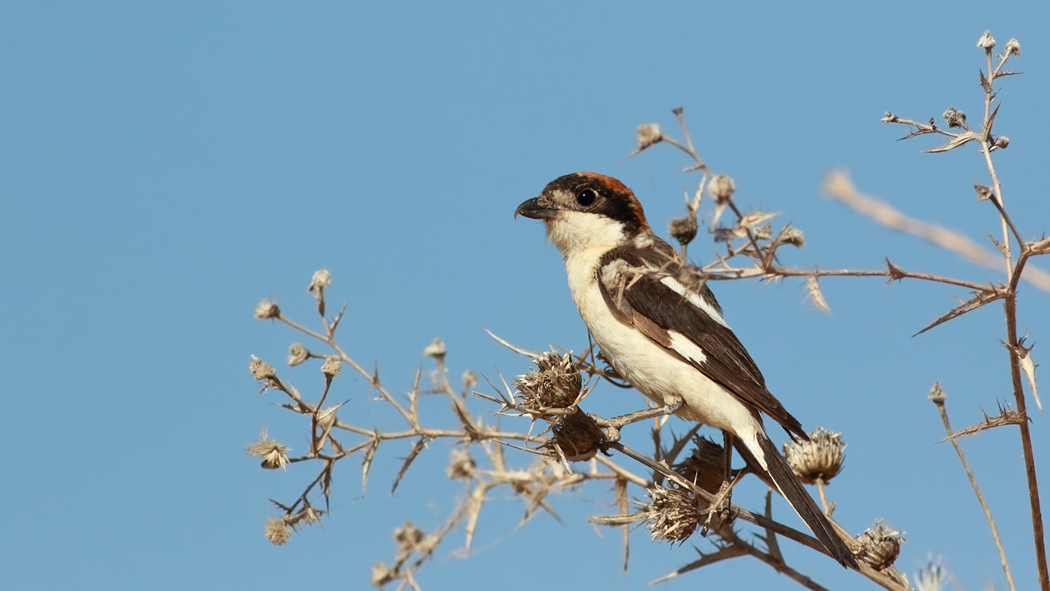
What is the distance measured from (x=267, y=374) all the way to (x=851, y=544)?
2244 millimetres

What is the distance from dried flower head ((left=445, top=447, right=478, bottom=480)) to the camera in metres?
3.99

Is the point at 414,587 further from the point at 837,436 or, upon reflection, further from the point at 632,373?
the point at 837,436

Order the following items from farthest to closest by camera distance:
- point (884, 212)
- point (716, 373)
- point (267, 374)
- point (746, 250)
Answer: point (716, 373) < point (267, 374) < point (746, 250) < point (884, 212)

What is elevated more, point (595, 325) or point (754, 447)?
point (595, 325)

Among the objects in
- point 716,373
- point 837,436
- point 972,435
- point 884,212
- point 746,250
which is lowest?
point 884,212

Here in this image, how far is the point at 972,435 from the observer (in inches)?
97.1

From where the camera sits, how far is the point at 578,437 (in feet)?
11.9

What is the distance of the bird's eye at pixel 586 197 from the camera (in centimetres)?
532

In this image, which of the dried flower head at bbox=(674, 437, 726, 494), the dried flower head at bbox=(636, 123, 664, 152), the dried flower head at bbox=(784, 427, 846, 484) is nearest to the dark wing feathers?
the dried flower head at bbox=(784, 427, 846, 484)

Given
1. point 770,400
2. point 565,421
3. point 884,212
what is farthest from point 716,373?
point 884,212

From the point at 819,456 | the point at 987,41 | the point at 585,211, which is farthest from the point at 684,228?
the point at 585,211

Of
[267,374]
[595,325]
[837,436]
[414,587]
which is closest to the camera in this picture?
[267,374]

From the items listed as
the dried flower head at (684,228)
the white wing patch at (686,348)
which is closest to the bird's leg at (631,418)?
the white wing patch at (686,348)

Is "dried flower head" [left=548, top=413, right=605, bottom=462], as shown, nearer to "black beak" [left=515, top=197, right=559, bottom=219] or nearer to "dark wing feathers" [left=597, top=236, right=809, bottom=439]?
"dark wing feathers" [left=597, top=236, right=809, bottom=439]
